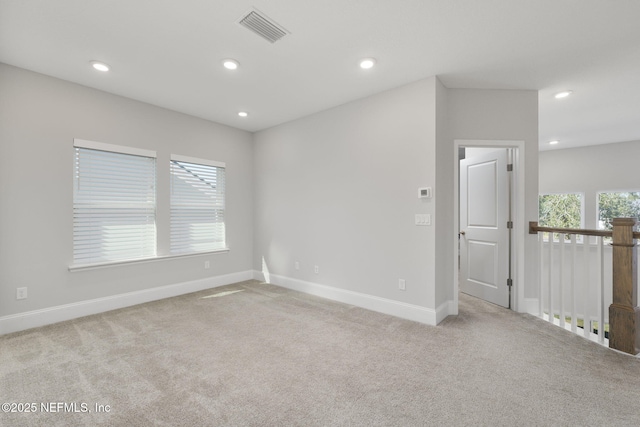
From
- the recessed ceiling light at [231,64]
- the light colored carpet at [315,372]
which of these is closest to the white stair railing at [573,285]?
the light colored carpet at [315,372]

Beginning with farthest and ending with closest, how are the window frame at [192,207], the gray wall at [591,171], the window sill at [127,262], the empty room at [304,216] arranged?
the gray wall at [591,171] < the window frame at [192,207] < the window sill at [127,262] < the empty room at [304,216]

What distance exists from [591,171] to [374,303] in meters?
6.49

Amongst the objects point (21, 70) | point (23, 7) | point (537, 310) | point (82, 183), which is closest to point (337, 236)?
point (537, 310)

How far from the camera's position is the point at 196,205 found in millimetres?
4508

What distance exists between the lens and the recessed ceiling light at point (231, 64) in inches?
111

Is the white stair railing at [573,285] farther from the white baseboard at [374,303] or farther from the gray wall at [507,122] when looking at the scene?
the white baseboard at [374,303]

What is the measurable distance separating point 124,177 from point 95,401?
2.76 meters

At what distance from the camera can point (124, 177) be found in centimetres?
373

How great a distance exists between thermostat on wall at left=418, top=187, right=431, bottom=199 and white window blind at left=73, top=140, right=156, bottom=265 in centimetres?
355

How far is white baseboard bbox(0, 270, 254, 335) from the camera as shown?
292 centimetres

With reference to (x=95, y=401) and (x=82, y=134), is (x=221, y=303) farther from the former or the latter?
(x=82, y=134)

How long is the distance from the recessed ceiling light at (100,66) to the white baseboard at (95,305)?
8.62 ft

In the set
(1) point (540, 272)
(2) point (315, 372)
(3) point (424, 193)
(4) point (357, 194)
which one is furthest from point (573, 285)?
(2) point (315, 372)

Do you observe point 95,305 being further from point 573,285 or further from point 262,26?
point 573,285
